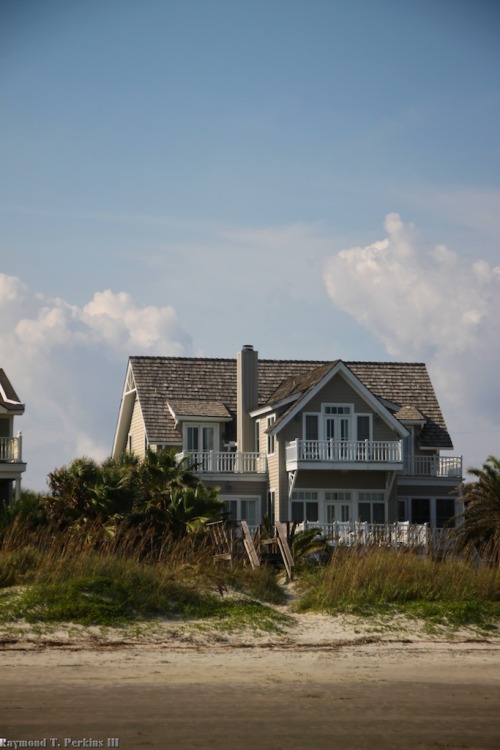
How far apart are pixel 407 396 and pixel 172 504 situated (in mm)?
20360

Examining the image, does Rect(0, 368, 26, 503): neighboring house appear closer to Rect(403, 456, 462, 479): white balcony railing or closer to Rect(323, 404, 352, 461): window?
Rect(323, 404, 352, 461): window

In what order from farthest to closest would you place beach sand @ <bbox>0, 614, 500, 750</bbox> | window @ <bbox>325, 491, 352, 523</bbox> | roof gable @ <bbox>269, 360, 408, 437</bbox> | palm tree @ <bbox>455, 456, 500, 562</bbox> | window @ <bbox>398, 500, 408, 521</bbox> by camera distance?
window @ <bbox>398, 500, 408, 521</bbox>
window @ <bbox>325, 491, 352, 523</bbox>
roof gable @ <bbox>269, 360, 408, 437</bbox>
palm tree @ <bbox>455, 456, 500, 562</bbox>
beach sand @ <bbox>0, 614, 500, 750</bbox>

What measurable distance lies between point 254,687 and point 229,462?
90.7ft

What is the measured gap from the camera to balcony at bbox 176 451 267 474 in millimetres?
44656

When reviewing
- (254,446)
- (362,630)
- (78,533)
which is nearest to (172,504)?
Result: (78,533)

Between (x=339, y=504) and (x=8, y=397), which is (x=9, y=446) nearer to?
(x=8, y=397)

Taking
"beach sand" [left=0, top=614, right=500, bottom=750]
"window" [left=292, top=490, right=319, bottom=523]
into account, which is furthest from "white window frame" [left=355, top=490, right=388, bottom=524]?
"beach sand" [left=0, top=614, right=500, bottom=750]

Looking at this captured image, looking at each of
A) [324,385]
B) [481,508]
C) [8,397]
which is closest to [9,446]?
[8,397]

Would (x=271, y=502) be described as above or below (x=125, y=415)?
below

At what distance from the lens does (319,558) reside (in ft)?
96.4

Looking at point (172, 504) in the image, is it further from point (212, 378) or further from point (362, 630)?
point (212, 378)

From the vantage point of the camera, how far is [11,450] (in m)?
46.1

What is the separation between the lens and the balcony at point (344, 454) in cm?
4322

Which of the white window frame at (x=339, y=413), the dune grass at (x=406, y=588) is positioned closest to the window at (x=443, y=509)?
the white window frame at (x=339, y=413)
